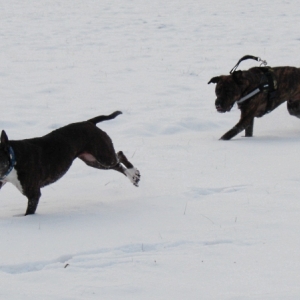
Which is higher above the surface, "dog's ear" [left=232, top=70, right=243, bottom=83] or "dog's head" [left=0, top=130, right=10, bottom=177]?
"dog's head" [left=0, top=130, right=10, bottom=177]

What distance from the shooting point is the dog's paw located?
5.83 meters

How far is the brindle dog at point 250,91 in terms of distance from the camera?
7766 mm

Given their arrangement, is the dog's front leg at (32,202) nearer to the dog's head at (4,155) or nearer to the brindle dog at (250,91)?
the dog's head at (4,155)

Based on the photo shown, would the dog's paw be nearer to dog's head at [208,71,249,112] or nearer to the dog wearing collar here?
the dog wearing collar

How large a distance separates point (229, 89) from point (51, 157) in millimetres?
3289

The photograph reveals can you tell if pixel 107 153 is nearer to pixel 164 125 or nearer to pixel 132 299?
pixel 132 299

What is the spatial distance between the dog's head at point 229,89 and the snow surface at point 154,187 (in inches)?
19.3

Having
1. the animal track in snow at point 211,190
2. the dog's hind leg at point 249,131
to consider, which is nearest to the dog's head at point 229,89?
the dog's hind leg at point 249,131

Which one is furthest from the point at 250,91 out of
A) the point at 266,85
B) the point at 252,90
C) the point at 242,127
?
the point at 242,127

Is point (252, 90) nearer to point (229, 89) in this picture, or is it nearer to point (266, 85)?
point (266, 85)

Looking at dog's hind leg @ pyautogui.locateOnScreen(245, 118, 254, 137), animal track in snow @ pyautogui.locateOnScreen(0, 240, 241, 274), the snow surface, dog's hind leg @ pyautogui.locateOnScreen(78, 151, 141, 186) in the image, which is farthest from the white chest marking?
dog's hind leg @ pyautogui.locateOnScreen(245, 118, 254, 137)

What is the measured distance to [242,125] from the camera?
7871 mm

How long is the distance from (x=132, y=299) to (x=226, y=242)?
3.42 feet

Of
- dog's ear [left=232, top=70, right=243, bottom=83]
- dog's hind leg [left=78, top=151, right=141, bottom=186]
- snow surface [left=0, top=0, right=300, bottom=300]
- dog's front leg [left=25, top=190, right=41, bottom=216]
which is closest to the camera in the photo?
snow surface [left=0, top=0, right=300, bottom=300]
